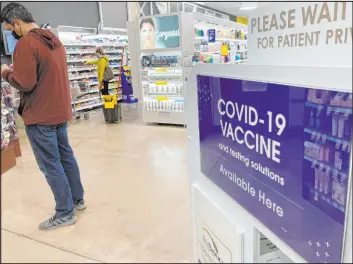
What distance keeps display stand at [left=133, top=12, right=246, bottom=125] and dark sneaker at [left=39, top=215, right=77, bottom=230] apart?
3900 millimetres

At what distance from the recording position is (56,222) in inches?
111

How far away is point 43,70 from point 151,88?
4.36m

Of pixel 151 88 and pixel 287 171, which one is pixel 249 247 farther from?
pixel 151 88

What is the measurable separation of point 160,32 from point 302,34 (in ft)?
17.7

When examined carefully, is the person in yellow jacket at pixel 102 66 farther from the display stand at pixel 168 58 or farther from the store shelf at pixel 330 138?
the store shelf at pixel 330 138

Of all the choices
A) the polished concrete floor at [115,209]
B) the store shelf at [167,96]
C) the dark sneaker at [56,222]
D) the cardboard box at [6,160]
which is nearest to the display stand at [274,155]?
the polished concrete floor at [115,209]

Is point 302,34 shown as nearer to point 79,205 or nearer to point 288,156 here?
point 288,156

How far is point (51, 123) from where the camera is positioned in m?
2.64

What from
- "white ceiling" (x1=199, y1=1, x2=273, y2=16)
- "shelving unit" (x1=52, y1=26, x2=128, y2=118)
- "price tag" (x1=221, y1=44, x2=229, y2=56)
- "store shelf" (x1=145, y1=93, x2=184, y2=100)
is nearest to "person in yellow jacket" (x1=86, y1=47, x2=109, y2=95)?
"shelving unit" (x1=52, y1=26, x2=128, y2=118)

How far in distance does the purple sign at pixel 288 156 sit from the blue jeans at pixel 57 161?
1637 millimetres

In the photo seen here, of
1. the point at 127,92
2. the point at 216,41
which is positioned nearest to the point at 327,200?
the point at 127,92

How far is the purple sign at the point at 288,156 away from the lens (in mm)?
898

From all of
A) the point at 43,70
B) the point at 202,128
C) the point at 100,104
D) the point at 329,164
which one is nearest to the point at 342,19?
the point at 329,164

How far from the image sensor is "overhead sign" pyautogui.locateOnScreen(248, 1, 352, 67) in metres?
1.05
